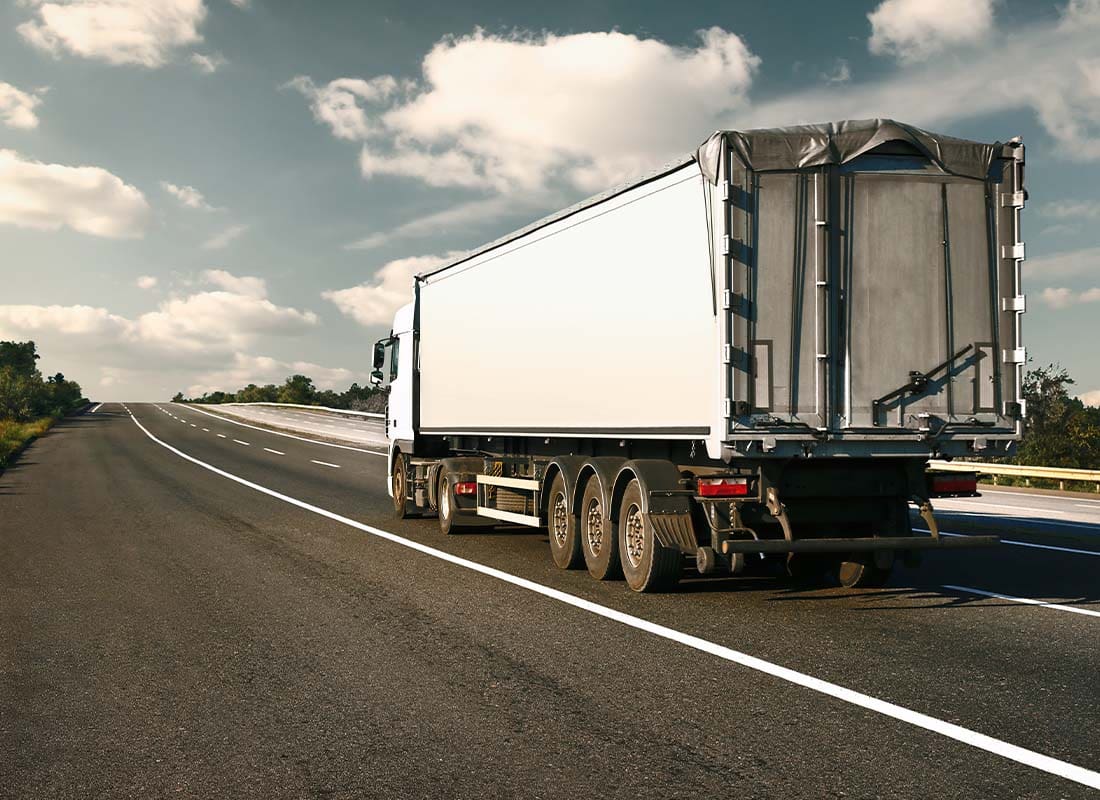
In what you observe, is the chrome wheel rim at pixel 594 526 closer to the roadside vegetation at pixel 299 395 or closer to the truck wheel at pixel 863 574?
the truck wheel at pixel 863 574

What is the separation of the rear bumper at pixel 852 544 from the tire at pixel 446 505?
628cm

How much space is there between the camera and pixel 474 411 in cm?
1360

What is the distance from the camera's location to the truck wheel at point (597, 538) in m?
9.68

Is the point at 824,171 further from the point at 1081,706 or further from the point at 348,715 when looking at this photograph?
the point at 348,715

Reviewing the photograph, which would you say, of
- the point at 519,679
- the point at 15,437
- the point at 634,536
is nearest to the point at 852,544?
the point at 634,536

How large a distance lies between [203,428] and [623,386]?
48.3 m

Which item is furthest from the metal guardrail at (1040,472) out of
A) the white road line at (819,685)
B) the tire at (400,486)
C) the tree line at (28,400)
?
the tree line at (28,400)

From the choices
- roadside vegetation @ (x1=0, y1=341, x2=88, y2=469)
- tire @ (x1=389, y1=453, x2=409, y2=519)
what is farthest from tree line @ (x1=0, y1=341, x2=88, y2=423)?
tire @ (x1=389, y1=453, x2=409, y2=519)

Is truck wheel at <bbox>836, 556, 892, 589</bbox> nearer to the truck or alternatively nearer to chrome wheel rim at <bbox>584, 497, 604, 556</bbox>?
the truck

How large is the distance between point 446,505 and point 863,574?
6.37 metres

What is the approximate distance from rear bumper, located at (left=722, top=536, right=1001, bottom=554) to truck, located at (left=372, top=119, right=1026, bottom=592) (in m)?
0.02

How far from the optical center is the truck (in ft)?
26.7

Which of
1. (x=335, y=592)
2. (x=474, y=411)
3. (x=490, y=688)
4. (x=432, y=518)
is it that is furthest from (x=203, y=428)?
(x=490, y=688)

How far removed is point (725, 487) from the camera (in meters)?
8.31
